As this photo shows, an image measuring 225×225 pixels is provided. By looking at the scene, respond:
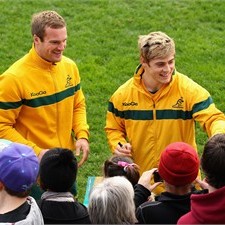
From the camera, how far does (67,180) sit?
473 centimetres

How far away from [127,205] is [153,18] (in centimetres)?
777

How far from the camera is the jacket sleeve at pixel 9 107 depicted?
5.88m

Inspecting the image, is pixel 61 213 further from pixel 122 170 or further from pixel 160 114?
pixel 160 114

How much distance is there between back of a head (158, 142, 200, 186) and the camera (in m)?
4.60

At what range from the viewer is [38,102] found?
604cm

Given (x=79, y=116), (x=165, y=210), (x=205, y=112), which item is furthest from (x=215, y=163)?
(x=79, y=116)

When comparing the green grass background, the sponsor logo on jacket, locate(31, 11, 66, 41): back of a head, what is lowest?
the green grass background

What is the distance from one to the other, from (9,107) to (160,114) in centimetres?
132

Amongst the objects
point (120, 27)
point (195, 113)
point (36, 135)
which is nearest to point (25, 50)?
point (120, 27)

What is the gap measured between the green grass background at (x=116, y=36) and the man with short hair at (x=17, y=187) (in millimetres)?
4421

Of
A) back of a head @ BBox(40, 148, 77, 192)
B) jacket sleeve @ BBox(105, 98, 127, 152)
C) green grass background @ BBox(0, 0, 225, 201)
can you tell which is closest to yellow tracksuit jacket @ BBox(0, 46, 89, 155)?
jacket sleeve @ BBox(105, 98, 127, 152)

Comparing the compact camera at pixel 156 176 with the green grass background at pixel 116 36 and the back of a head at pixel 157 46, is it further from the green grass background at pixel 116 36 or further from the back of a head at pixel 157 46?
the green grass background at pixel 116 36

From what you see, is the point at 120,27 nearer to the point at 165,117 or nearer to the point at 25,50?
the point at 25,50

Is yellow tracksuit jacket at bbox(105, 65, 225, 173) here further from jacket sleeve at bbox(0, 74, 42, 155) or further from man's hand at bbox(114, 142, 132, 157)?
jacket sleeve at bbox(0, 74, 42, 155)
